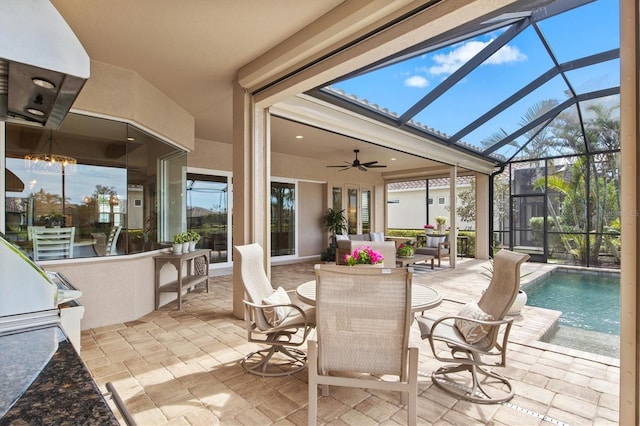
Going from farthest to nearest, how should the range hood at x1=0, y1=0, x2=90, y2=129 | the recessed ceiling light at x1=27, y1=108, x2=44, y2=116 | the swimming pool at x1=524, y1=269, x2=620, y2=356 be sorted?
the swimming pool at x1=524, y1=269, x2=620, y2=356
the recessed ceiling light at x1=27, y1=108, x2=44, y2=116
the range hood at x1=0, y1=0, x2=90, y2=129

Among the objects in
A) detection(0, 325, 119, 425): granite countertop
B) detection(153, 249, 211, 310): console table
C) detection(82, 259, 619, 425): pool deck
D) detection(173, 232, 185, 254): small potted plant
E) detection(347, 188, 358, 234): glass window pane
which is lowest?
detection(82, 259, 619, 425): pool deck

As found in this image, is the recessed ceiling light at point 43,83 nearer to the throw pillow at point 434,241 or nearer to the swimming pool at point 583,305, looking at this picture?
the swimming pool at point 583,305

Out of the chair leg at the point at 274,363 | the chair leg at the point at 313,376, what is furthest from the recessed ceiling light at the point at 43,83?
Answer: the chair leg at the point at 274,363

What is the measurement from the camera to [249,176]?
13.3 feet

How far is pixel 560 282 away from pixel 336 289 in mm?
7901

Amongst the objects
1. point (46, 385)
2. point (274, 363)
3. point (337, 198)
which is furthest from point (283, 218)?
point (46, 385)

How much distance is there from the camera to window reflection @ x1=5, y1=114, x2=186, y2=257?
3.44 metres

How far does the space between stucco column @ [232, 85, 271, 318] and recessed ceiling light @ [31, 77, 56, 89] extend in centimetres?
295

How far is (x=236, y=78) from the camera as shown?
407 centimetres

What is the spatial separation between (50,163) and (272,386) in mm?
3568

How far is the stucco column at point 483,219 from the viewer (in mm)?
10184

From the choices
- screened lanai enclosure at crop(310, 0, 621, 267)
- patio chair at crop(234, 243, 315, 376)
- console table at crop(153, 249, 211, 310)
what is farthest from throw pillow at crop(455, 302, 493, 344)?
console table at crop(153, 249, 211, 310)

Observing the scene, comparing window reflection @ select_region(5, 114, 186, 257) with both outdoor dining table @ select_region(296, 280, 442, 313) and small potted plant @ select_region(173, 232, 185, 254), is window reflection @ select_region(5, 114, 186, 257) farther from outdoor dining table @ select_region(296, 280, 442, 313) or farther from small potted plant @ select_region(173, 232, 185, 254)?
outdoor dining table @ select_region(296, 280, 442, 313)

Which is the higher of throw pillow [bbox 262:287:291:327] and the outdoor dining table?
the outdoor dining table
